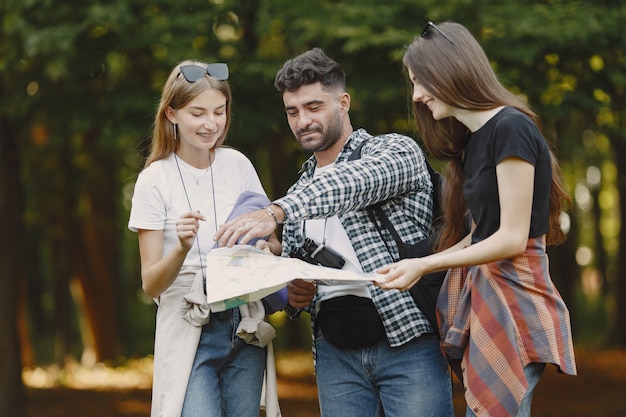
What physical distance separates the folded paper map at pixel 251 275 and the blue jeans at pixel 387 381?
54cm

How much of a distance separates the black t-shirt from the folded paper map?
1.50 feet

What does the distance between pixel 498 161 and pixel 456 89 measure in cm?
32

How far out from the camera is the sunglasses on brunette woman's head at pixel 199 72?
11.8 feet

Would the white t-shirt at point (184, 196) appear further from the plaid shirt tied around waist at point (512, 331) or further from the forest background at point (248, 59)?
the forest background at point (248, 59)

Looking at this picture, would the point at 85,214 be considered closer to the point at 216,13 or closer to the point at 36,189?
the point at 36,189

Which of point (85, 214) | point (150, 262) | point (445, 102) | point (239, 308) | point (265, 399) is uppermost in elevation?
point (445, 102)

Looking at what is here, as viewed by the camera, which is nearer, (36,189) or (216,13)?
(216,13)

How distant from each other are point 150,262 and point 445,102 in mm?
1333

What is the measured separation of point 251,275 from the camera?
3.22m

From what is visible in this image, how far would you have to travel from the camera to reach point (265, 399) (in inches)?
149

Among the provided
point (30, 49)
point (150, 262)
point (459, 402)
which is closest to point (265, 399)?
point (150, 262)

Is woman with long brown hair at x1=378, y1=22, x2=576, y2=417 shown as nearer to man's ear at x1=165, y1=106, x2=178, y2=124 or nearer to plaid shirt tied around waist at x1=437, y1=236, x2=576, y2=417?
plaid shirt tied around waist at x1=437, y1=236, x2=576, y2=417

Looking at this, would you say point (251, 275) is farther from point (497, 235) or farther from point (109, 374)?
point (109, 374)

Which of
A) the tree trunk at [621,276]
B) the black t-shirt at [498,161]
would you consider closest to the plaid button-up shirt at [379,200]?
the black t-shirt at [498,161]
